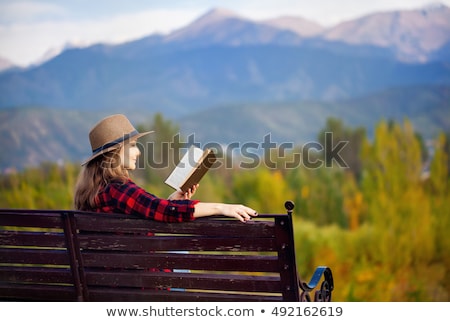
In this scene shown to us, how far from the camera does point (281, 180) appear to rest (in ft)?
46.8

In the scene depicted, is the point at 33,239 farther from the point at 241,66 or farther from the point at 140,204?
the point at 241,66

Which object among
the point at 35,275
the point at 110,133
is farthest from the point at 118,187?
the point at 35,275

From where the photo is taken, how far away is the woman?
8.59 ft

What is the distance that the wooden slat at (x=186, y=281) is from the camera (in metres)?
2.69

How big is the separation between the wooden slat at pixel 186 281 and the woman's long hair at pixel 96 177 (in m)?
0.28

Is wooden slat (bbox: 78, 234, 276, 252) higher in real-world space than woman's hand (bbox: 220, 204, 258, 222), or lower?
lower

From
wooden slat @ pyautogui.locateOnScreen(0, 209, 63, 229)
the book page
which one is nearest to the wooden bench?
wooden slat @ pyautogui.locateOnScreen(0, 209, 63, 229)

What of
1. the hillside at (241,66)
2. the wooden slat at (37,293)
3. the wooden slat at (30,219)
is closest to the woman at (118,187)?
the wooden slat at (30,219)

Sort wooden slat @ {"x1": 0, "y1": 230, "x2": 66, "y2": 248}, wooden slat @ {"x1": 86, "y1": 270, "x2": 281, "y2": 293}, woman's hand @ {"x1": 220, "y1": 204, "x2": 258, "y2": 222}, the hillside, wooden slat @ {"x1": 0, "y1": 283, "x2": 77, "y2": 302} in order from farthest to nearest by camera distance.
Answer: the hillside
wooden slat @ {"x1": 0, "y1": 283, "x2": 77, "y2": 302}
wooden slat @ {"x1": 0, "y1": 230, "x2": 66, "y2": 248}
wooden slat @ {"x1": 86, "y1": 270, "x2": 281, "y2": 293}
woman's hand @ {"x1": 220, "y1": 204, "x2": 258, "y2": 222}

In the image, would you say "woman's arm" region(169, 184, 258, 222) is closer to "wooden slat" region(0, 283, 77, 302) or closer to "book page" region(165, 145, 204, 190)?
"book page" region(165, 145, 204, 190)

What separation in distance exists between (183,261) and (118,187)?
0.37m

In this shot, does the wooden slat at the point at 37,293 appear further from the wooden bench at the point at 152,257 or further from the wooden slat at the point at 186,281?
the wooden slat at the point at 186,281

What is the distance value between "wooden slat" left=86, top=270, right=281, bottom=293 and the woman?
26 cm
